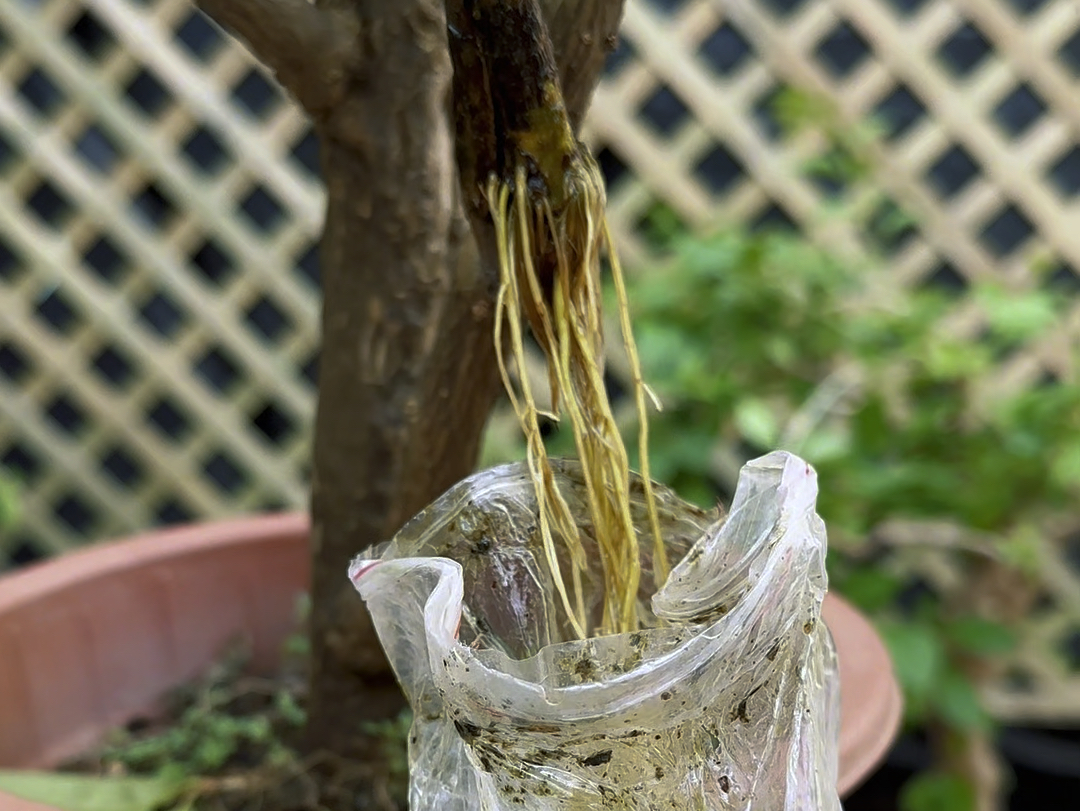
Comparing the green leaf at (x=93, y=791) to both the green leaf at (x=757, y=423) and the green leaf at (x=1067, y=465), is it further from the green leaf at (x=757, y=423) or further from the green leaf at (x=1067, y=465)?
the green leaf at (x=1067, y=465)

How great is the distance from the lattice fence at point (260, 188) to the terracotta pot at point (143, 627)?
1.93ft

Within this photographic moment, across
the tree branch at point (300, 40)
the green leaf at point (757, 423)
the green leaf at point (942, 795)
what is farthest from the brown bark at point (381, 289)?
the green leaf at point (942, 795)

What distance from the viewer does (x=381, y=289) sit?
17.8 inches

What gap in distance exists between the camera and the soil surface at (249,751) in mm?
503

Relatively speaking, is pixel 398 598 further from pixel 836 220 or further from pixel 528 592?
pixel 836 220

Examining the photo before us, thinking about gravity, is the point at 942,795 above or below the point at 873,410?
below

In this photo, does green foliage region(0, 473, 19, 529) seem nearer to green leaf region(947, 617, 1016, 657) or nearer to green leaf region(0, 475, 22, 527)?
green leaf region(0, 475, 22, 527)

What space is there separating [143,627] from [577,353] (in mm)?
464

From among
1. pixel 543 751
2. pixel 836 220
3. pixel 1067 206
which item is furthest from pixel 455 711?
pixel 1067 206

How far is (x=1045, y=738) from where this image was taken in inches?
46.7

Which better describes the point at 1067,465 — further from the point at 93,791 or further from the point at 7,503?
the point at 7,503

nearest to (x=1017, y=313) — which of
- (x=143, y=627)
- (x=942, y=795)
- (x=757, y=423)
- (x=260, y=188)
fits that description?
(x=757, y=423)

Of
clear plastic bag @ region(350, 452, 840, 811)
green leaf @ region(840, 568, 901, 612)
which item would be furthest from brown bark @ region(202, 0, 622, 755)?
green leaf @ region(840, 568, 901, 612)

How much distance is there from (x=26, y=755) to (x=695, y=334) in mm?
667
